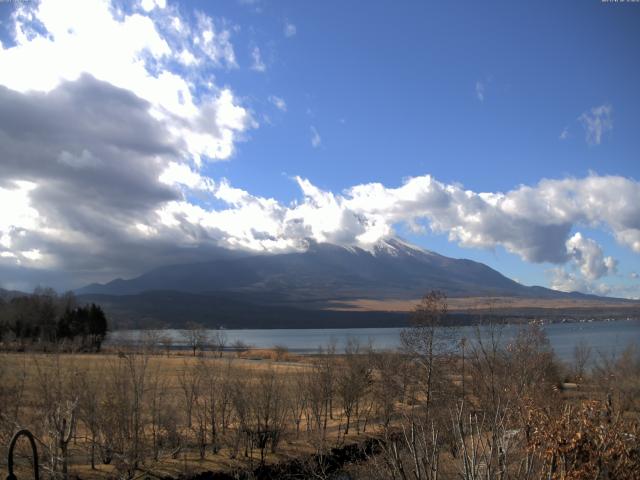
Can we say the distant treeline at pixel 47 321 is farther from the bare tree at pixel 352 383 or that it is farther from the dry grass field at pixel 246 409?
the dry grass field at pixel 246 409

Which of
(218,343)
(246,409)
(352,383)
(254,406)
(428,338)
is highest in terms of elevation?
(428,338)

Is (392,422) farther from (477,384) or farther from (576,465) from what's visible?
(576,465)

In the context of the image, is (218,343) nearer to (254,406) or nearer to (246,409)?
(246,409)

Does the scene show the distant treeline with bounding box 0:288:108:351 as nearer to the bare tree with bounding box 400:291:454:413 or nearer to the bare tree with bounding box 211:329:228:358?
the bare tree with bounding box 211:329:228:358

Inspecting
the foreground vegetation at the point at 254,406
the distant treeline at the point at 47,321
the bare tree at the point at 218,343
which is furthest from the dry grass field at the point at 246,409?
the distant treeline at the point at 47,321

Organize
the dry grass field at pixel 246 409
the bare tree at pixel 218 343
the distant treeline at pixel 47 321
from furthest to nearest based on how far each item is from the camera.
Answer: the distant treeline at pixel 47 321 → the bare tree at pixel 218 343 → the dry grass field at pixel 246 409

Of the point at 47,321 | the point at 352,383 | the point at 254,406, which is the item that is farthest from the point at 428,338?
the point at 47,321

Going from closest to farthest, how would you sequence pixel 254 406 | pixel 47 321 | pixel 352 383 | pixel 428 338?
pixel 254 406
pixel 428 338
pixel 352 383
pixel 47 321

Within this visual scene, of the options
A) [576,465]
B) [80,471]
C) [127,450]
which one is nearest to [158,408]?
[127,450]

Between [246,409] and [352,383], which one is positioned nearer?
[246,409]

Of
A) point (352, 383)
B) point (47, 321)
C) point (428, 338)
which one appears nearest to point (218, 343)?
point (47, 321)

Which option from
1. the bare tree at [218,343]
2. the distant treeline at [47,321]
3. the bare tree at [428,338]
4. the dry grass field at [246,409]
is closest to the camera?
the dry grass field at [246,409]

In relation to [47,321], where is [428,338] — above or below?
above

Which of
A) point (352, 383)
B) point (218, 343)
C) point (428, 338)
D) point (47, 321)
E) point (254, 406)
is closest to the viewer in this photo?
point (254, 406)
